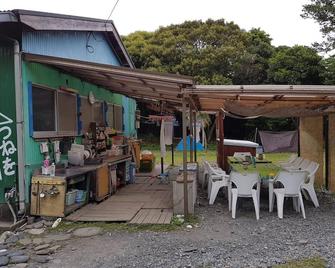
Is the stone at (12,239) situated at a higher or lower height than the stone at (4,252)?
higher

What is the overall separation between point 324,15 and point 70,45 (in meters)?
15.3

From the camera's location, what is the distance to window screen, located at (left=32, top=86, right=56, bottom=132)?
7.20m

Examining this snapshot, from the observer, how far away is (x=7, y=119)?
22.3 ft

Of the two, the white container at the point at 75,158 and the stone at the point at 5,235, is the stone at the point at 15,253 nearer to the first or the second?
the stone at the point at 5,235

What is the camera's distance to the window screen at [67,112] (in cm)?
821

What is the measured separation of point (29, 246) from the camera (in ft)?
18.4

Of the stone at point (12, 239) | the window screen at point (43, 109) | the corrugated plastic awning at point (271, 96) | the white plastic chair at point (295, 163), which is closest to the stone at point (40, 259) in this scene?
the stone at point (12, 239)

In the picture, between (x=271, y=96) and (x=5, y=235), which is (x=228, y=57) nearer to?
(x=271, y=96)

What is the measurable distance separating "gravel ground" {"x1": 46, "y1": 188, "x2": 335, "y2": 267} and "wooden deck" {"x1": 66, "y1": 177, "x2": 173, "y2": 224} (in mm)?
689

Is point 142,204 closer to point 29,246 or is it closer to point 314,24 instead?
point 29,246

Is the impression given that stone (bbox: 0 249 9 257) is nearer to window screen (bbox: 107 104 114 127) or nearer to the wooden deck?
the wooden deck

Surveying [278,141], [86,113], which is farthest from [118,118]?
[278,141]

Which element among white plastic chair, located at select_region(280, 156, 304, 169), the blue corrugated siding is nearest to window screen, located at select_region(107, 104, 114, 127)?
the blue corrugated siding

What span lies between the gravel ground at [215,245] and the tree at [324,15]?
51.6 feet
